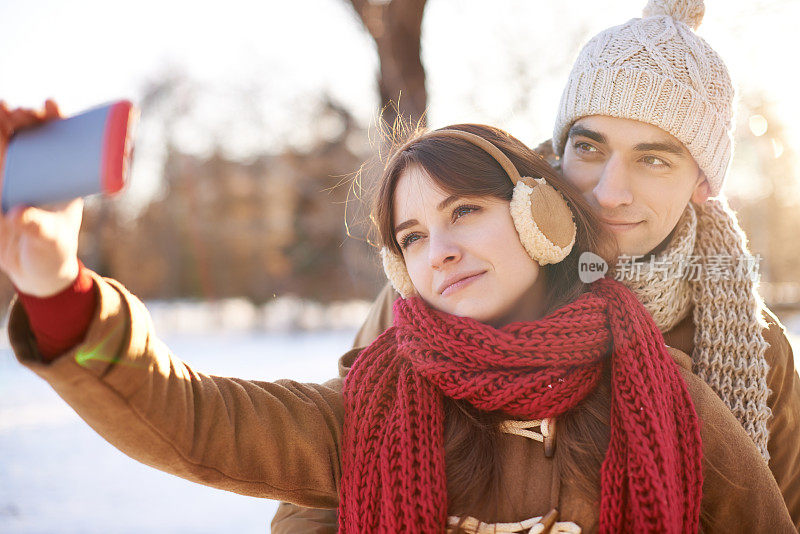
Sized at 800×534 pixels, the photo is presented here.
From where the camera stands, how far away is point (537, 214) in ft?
5.49

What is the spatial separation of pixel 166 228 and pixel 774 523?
1595 centimetres

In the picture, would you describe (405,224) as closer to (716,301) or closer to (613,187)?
(613,187)

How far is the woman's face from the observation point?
1.67 metres

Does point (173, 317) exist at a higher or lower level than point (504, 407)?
lower

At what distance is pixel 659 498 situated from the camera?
1453 millimetres

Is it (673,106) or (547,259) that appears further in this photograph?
(673,106)

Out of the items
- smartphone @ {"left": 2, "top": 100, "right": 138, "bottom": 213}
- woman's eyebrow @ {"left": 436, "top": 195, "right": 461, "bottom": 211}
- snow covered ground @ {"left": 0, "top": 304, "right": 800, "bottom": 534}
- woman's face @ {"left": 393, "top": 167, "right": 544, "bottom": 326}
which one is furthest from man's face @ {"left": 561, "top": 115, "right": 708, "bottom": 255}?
snow covered ground @ {"left": 0, "top": 304, "right": 800, "bottom": 534}

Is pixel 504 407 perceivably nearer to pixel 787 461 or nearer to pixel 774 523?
pixel 774 523

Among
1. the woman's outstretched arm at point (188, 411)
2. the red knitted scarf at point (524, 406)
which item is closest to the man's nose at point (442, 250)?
the red knitted scarf at point (524, 406)

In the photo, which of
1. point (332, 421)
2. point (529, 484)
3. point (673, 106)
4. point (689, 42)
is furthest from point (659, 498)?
point (689, 42)

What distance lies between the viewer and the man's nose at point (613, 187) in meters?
2.02

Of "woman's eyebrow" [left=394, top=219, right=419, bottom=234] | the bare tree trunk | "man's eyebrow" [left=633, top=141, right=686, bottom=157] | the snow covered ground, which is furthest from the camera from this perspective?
the bare tree trunk

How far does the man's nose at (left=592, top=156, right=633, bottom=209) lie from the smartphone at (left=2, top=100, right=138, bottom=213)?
150 centimetres

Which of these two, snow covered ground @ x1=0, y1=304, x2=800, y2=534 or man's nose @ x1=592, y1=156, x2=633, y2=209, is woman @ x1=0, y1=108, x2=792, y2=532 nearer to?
man's nose @ x1=592, y1=156, x2=633, y2=209
